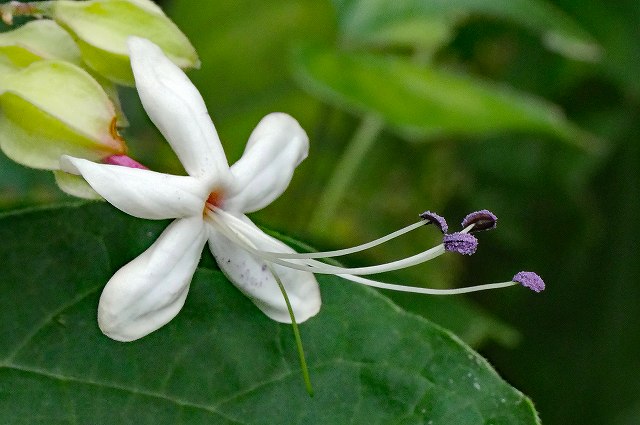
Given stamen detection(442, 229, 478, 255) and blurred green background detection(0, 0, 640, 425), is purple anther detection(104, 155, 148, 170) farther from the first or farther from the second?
blurred green background detection(0, 0, 640, 425)

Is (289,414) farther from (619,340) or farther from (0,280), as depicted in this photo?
(619,340)

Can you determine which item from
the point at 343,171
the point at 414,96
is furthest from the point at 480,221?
the point at 343,171

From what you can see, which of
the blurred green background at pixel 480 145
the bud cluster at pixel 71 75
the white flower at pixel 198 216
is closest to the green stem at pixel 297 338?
the white flower at pixel 198 216

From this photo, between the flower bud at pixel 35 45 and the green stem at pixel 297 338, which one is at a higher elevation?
the flower bud at pixel 35 45

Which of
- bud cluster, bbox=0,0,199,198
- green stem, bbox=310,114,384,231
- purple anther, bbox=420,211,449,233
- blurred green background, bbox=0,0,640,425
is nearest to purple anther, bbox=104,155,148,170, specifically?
bud cluster, bbox=0,0,199,198

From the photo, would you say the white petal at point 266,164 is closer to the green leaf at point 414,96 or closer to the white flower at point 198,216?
the white flower at point 198,216

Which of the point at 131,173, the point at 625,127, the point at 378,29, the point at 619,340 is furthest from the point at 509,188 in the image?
the point at 131,173
